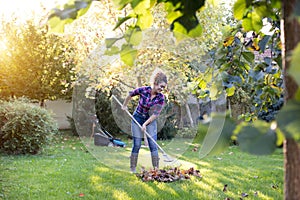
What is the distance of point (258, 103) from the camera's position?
1965 mm

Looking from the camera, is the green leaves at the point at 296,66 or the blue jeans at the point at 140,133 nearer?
the green leaves at the point at 296,66

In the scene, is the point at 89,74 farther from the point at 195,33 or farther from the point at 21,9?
the point at 21,9

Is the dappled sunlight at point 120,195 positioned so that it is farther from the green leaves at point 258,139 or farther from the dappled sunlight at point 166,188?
the green leaves at point 258,139

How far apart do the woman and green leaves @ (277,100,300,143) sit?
3.81 m

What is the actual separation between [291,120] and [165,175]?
415 centimetres

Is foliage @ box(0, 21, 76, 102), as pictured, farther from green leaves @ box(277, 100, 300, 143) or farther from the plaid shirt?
green leaves @ box(277, 100, 300, 143)

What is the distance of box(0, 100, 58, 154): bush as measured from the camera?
20.0ft

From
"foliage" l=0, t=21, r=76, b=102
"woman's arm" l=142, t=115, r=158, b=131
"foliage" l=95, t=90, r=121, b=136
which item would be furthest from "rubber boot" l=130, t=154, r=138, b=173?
"foliage" l=0, t=21, r=76, b=102

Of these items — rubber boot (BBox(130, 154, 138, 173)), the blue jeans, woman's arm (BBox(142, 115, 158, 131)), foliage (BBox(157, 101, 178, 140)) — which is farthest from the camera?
foliage (BBox(157, 101, 178, 140))

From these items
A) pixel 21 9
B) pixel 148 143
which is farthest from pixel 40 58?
pixel 148 143

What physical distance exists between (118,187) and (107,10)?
269cm

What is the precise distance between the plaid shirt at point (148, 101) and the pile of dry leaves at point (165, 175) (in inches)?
25.9

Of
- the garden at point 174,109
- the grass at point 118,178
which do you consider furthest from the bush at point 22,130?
the grass at point 118,178

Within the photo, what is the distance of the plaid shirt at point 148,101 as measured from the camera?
14.1ft
